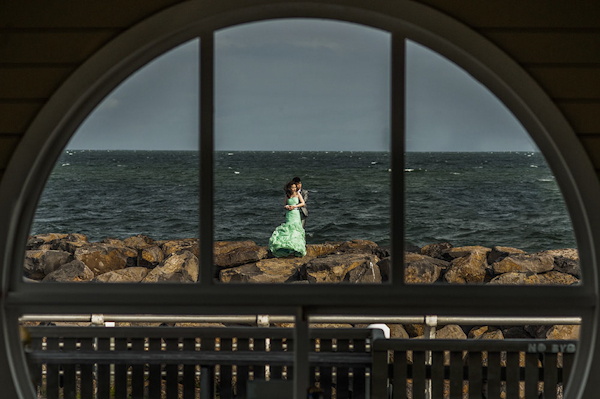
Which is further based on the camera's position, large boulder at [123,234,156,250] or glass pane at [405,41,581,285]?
large boulder at [123,234,156,250]

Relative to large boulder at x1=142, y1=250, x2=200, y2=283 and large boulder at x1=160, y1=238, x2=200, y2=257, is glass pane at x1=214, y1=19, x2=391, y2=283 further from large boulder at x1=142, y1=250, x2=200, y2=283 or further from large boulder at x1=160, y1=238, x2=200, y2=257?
large boulder at x1=160, y1=238, x2=200, y2=257

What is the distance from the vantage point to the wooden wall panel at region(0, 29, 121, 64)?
148 cm

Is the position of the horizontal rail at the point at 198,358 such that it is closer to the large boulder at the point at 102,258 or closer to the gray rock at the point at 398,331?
the gray rock at the point at 398,331

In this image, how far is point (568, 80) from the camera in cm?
146

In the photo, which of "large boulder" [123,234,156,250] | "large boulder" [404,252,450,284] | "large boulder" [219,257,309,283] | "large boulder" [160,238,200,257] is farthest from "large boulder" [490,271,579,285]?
"large boulder" [123,234,156,250]

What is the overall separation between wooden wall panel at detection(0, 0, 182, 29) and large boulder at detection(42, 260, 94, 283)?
7.13 m

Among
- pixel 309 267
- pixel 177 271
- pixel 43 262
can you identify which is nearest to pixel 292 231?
pixel 309 267

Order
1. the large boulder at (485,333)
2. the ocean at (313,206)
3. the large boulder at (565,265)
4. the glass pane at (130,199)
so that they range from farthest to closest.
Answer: the ocean at (313,206), the large boulder at (565,265), the large boulder at (485,333), the glass pane at (130,199)

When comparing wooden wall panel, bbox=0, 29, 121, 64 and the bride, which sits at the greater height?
wooden wall panel, bbox=0, 29, 121, 64

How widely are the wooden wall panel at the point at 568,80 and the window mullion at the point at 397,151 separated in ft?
1.19

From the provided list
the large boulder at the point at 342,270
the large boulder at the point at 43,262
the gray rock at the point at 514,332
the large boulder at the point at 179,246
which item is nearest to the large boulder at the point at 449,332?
the gray rock at the point at 514,332

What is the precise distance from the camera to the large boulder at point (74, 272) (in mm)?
8055

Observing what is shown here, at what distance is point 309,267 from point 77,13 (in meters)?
8.19

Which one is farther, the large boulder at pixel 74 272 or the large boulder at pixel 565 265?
the large boulder at pixel 565 265
